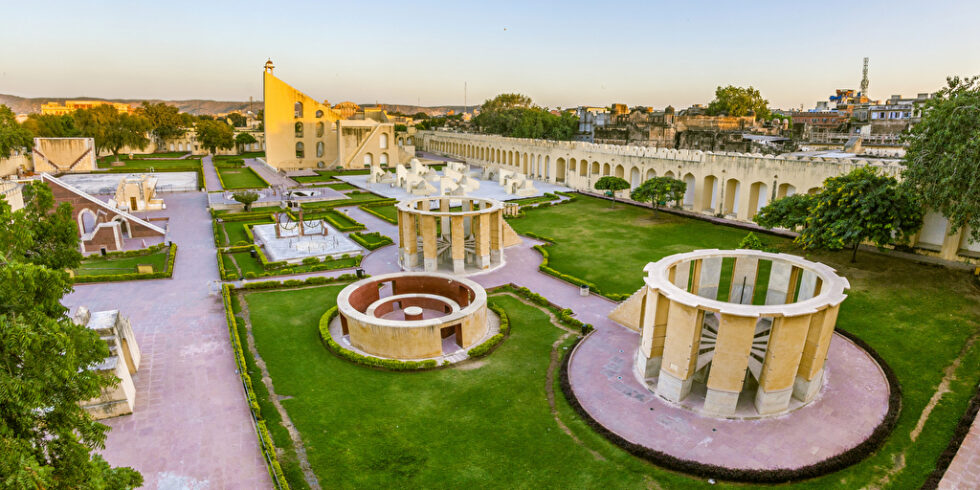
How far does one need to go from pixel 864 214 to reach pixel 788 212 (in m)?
4.62

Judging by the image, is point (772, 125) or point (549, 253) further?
point (772, 125)

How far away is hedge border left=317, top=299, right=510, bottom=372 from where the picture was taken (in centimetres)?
1759

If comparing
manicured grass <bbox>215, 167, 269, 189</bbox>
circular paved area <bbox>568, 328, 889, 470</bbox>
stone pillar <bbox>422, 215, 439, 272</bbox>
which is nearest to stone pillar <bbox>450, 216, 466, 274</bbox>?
stone pillar <bbox>422, 215, 439, 272</bbox>

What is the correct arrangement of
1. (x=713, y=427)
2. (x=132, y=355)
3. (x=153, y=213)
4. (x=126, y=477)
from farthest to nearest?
(x=153, y=213)
(x=132, y=355)
(x=713, y=427)
(x=126, y=477)

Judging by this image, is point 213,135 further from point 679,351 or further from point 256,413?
point 679,351

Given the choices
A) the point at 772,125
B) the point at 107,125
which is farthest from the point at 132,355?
the point at 772,125

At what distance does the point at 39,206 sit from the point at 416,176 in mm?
37018

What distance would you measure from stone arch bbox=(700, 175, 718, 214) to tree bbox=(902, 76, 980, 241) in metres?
18.1

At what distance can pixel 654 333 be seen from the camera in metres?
16.2

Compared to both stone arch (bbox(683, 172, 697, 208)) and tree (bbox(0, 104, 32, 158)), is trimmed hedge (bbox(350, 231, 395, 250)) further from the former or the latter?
tree (bbox(0, 104, 32, 158))

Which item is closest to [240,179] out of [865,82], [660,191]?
[660,191]

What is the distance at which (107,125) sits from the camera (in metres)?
71.1

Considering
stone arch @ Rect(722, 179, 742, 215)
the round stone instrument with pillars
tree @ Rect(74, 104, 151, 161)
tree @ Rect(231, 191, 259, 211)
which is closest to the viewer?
the round stone instrument with pillars

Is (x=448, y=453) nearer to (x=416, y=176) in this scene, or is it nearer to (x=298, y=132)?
(x=416, y=176)
